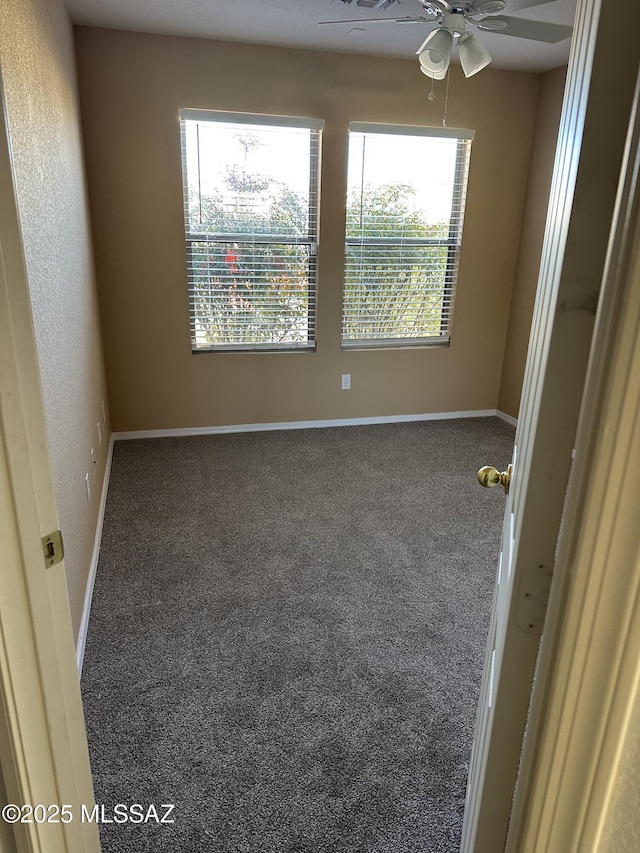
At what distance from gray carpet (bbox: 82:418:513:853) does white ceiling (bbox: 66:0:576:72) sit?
259cm

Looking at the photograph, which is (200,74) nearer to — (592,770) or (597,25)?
(597,25)

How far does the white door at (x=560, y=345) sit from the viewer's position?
1.90 feet

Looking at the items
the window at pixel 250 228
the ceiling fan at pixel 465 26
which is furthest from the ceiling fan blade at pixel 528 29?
the window at pixel 250 228

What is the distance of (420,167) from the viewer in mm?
4168

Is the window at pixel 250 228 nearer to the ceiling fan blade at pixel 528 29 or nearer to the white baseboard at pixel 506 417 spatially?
the ceiling fan blade at pixel 528 29

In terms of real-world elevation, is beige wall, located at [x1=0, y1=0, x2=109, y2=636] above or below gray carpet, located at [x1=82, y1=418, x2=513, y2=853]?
above

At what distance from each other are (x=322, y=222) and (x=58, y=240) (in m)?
2.18

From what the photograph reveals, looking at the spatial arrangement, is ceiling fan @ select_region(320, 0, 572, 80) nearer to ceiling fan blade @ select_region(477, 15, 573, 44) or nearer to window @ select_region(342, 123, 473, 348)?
ceiling fan blade @ select_region(477, 15, 573, 44)

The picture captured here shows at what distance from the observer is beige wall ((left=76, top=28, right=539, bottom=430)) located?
3621mm

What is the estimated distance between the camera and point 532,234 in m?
4.38

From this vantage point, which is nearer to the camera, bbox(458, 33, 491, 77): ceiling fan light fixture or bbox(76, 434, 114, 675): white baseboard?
bbox(76, 434, 114, 675): white baseboard

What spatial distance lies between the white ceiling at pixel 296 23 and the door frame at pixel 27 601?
9.01 feet

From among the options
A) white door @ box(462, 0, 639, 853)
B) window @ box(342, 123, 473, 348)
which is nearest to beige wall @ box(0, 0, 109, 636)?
white door @ box(462, 0, 639, 853)

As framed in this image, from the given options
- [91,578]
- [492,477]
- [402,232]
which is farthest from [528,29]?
[91,578]
